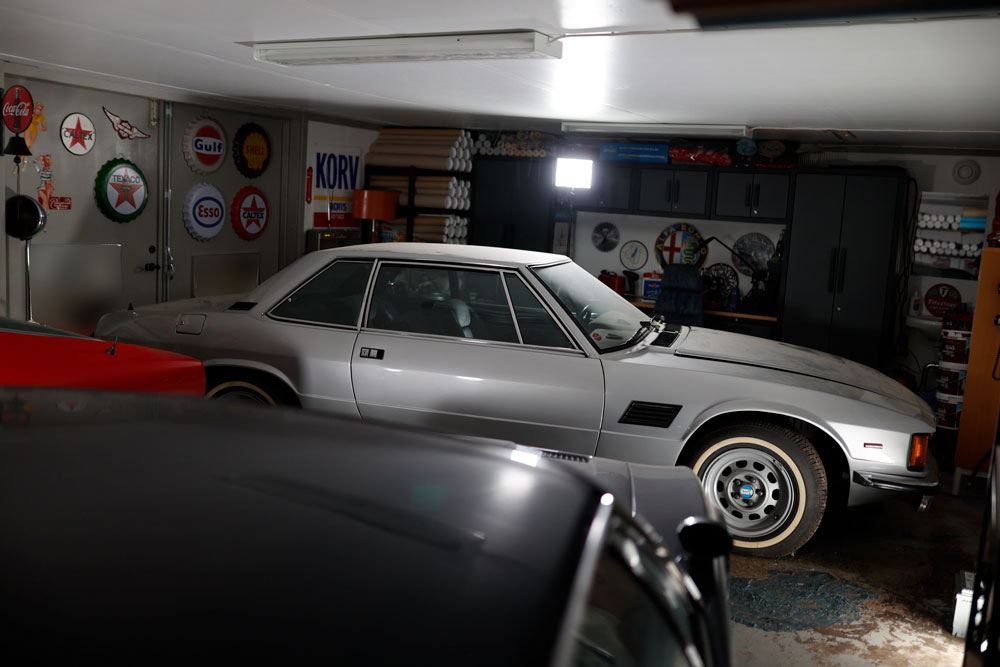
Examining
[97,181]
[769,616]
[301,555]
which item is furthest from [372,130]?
[301,555]

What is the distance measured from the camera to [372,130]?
10258 millimetres

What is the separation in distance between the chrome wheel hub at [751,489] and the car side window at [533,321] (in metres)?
1.04

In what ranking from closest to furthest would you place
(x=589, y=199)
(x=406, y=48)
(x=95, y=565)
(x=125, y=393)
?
1. (x=95, y=565)
2. (x=125, y=393)
3. (x=406, y=48)
4. (x=589, y=199)

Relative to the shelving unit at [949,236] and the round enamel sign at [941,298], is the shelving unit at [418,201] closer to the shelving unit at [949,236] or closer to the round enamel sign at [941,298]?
the shelving unit at [949,236]

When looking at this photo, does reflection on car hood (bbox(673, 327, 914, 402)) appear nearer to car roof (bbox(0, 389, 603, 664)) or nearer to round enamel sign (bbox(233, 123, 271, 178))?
car roof (bbox(0, 389, 603, 664))

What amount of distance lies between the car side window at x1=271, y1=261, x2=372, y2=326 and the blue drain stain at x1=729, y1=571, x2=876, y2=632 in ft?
8.47

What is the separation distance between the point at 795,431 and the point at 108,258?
19.4 feet

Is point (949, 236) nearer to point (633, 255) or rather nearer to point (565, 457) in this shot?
point (633, 255)

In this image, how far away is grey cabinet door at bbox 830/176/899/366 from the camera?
8.20m

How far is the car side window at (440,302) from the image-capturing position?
474cm

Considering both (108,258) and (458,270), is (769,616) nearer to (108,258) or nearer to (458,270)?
(458,270)

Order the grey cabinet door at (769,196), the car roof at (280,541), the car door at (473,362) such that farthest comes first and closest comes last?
the grey cabinet door at (769,196) → the car door at (473,362) → the car roof at (280,541)

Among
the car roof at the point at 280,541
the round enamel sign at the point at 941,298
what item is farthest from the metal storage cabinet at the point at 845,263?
the car roof at the point at 280,541

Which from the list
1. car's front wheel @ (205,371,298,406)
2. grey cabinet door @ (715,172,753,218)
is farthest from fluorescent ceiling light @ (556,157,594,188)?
car's front wheel @ (205,371,298,406)
